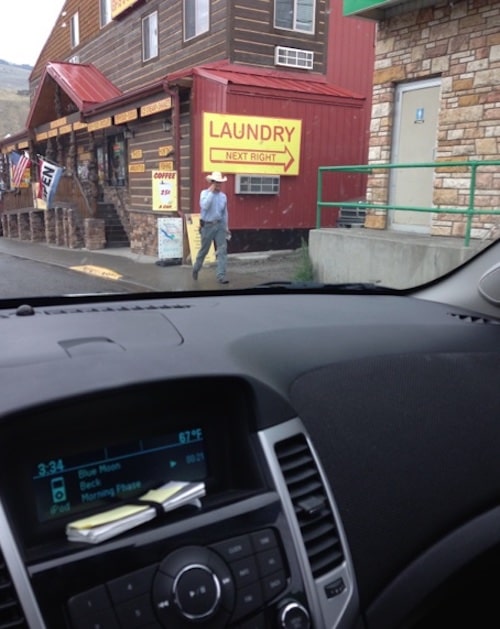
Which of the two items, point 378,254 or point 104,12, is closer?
point 378,254

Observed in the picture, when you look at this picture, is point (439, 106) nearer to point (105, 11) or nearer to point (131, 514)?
point (131, 514)

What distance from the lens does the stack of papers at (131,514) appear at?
123 centimetres

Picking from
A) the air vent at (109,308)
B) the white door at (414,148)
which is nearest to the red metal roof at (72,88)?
the white door at (414,148)

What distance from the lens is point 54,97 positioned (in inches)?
797

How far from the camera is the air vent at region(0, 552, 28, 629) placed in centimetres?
112

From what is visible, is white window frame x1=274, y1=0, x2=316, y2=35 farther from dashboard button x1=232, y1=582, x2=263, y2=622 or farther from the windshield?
dashboard button x1=232, y1=582, x2=263, y2=622

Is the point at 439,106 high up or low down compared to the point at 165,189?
up

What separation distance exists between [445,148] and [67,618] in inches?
359

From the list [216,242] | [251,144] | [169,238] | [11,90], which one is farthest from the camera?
[251,144]

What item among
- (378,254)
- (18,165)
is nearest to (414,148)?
(378,254)

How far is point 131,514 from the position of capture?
1283 millimetres

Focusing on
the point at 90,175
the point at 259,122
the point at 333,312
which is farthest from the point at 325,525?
the point at 90,175

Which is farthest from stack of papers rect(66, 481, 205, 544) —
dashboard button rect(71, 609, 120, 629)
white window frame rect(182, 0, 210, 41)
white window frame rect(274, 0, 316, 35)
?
white window frame rect(274, 0, 316, 35)

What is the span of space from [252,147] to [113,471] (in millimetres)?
12495
